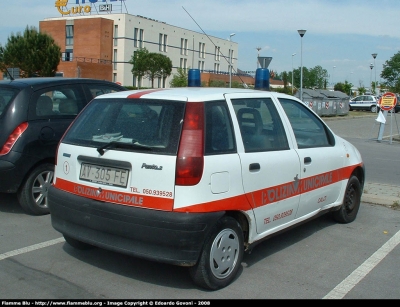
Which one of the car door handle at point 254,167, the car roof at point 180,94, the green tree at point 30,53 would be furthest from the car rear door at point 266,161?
the green tree at point 30,53

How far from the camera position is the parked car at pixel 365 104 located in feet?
162

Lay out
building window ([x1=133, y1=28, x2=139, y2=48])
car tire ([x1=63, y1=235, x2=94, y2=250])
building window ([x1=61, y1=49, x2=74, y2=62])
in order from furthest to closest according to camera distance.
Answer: building window ([x1=61, y1=49, x2=74, y2=62])
building window ([x1=133, y1=28, x2=139, y2=48])
car tire ([x1=63, y1=235, x2=94, y2=250])

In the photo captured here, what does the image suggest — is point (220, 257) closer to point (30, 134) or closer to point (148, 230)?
point (148, 230)

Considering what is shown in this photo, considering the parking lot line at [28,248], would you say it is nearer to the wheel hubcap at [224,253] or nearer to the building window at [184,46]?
the wheel hubcap at [224,253]

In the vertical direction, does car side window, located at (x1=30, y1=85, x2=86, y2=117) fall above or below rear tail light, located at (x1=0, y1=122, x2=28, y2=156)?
above

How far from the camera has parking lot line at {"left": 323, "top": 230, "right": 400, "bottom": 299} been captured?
432cm

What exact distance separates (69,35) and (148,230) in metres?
80.7

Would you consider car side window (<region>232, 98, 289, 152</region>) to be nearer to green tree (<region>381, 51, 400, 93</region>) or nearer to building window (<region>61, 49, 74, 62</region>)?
green tree (<region>381, 51, 400, 93</region>)

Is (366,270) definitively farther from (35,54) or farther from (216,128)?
(35,54)

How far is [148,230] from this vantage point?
3.99 metres

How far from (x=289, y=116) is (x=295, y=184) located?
750mm

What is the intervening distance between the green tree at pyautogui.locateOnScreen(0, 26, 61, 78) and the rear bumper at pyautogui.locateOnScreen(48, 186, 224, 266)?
174 ft

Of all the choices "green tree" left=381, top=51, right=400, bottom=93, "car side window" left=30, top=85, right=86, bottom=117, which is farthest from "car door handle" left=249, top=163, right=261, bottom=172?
"green tree" left=381, top=51, right=400, bottom=93

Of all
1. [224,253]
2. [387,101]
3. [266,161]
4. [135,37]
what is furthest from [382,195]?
[135,37]
